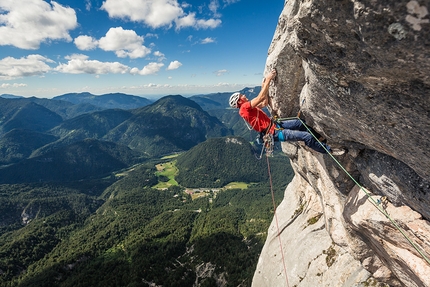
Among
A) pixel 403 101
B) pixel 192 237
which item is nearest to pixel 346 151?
pixel 403 101

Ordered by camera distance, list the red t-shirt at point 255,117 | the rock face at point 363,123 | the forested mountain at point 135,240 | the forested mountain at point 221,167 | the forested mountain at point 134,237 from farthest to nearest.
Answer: the forested mountain at point 221,167 → the forested mountain at point 134,237 → the forested mountain at point 135,240 → the red t-shirt at point 255,117 → the rock face at point 363,123

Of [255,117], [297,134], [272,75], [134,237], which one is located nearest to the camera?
[272,75]

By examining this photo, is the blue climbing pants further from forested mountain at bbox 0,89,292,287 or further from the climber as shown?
forested mountain at bbox 0,89,292,287

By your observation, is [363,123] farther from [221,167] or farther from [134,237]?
[221,167]

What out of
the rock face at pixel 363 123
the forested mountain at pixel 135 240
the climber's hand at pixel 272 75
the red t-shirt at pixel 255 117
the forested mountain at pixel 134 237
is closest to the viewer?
the rock face at pixel 363 123

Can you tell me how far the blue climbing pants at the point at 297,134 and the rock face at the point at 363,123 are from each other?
48 cm

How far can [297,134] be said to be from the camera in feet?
29.6

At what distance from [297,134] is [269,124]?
125 cm

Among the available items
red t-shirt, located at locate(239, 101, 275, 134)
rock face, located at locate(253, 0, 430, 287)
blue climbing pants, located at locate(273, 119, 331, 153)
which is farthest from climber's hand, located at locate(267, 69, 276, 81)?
blue climbing pants, located at locate(273, 119, 331, 153)

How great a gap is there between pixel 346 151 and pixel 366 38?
5.48m

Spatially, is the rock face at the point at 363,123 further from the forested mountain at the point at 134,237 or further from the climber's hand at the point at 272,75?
the forested mountain at the point at 134,237

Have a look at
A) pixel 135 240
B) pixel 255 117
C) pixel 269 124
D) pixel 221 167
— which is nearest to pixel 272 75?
pixel 255 117

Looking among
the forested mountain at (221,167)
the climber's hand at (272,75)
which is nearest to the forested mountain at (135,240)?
the forested mountain at (221,167)

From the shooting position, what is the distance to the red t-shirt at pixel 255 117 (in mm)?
9664
